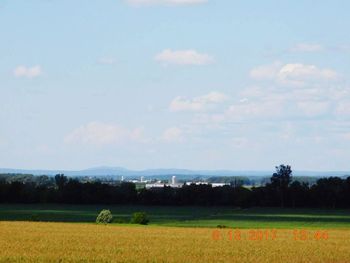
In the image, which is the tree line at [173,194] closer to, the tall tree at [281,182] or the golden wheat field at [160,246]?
the tall tree at [281,182]

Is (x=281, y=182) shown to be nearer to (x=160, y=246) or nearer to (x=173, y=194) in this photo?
(x=173, y=194)

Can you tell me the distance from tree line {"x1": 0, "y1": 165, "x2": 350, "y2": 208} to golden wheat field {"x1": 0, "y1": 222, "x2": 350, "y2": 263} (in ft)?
229

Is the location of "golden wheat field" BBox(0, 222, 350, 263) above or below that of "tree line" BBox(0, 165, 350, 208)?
below

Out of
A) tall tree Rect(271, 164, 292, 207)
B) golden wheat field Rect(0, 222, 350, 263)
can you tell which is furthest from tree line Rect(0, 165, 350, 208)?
golden wheat field Rect(0, 222, 350, 263)

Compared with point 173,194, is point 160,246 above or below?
below

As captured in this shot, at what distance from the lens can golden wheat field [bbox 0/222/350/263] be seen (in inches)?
1746

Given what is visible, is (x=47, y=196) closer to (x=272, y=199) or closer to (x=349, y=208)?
(x=272, y=199)

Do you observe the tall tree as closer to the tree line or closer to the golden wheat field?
the tree line

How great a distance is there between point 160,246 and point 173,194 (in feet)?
303

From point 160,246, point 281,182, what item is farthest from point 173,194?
point 160,246

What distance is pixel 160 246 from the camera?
172ft

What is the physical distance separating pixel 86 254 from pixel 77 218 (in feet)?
175

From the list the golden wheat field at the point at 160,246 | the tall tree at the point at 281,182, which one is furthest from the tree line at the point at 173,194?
the golden wheat field at the point at 160,246

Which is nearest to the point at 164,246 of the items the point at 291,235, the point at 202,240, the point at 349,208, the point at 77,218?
the point at 202,240
